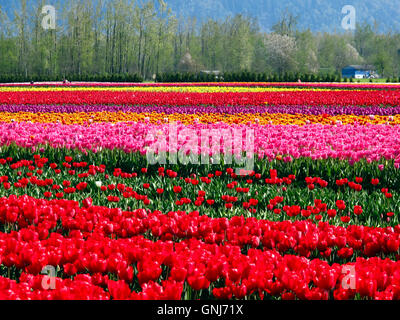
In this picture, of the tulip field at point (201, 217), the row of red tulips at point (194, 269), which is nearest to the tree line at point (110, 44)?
the tulip field at point (201, 217)

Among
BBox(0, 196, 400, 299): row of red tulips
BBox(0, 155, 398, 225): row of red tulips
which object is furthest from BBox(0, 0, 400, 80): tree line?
BBox(0, 196, 400, 299): row of red tulips

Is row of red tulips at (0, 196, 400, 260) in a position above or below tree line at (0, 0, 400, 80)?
below

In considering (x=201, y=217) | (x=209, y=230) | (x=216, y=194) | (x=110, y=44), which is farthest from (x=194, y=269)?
(x=110, y=44)

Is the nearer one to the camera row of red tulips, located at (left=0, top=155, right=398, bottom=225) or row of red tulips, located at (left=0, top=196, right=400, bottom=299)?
row of red tulips, located at (left=0, top=196, right=400, bottom=299)

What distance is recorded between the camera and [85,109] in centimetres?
1631

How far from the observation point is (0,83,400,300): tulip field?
2684mm

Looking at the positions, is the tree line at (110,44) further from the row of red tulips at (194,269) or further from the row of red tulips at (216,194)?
the row of red tulips at (194,269)

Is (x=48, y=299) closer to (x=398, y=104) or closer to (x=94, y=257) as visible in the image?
(x=94, y=257)

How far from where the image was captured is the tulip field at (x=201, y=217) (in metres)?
2.68

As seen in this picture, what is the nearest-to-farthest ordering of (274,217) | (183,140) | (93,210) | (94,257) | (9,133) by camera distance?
(94,257) → (93,210) → (274,217) → (183,140) → (9,133)

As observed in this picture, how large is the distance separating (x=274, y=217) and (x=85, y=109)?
12.5 m

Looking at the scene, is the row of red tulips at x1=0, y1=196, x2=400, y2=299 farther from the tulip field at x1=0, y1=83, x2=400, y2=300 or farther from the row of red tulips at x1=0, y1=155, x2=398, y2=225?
the row of red tulips at x1=0, y1=155, x2=398, y2=225

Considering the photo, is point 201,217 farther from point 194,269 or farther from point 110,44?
point 110,44
